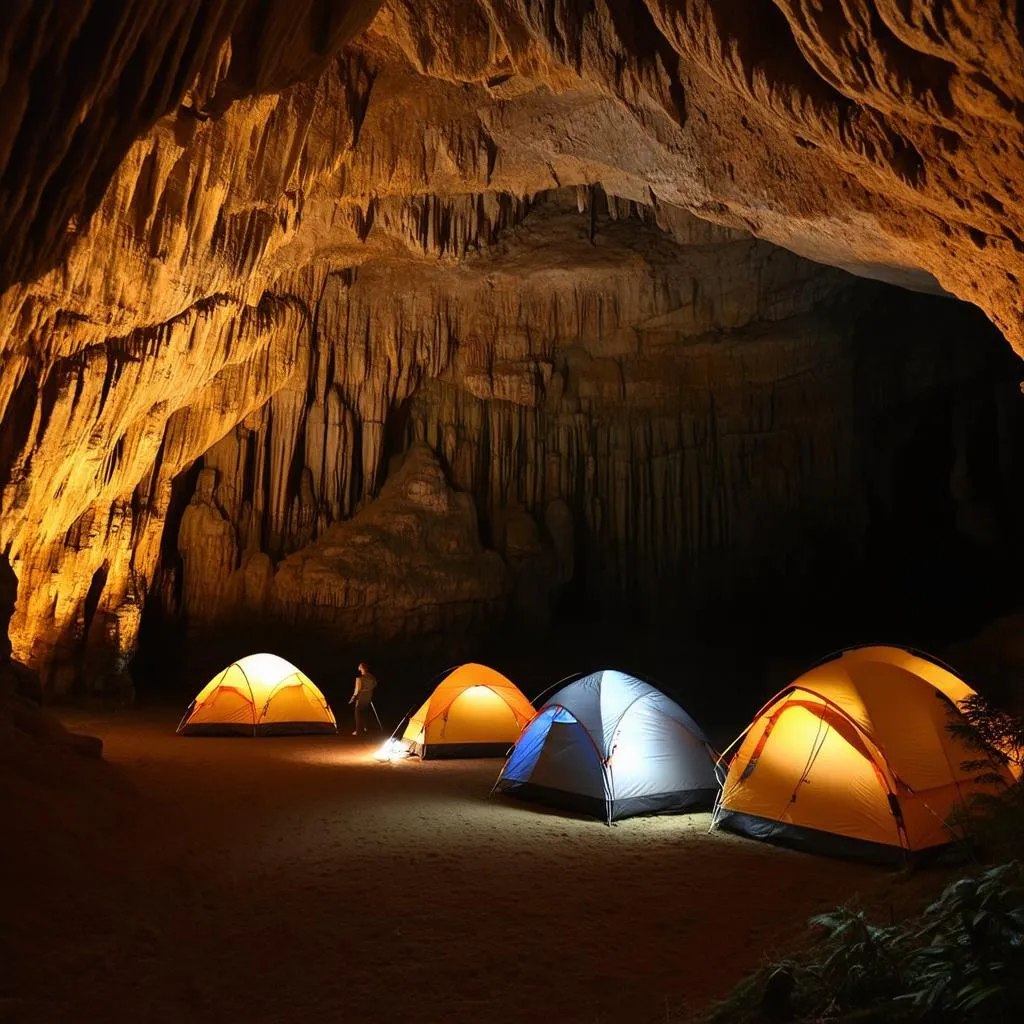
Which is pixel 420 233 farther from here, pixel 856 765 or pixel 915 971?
pixel 915 971

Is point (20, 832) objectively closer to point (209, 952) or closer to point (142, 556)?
point (209, 952)

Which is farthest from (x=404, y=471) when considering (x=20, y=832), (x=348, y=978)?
(x=348, y=978)

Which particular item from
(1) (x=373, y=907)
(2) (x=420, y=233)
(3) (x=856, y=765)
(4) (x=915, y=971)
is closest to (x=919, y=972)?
(4) (x=915, y=971)

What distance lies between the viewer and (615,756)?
8.73m

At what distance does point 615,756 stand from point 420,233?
34.6 ft

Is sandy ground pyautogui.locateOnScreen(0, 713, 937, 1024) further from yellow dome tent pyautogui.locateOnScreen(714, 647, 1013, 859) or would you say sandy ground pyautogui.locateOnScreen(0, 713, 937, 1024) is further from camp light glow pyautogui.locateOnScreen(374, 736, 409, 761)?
camp light glow pyautogui.locateOnScreen(374, 736, 409, 761)

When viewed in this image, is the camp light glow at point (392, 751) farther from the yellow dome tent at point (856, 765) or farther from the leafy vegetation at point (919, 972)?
the leafy vegetation at point (919, 972)

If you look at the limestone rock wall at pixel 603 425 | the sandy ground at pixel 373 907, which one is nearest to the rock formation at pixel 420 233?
the limestone rock wall at pixel 603 425

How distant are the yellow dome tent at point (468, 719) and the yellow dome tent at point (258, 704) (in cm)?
260

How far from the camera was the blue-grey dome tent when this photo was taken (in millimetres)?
8617

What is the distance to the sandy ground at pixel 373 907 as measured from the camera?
434 centimetres

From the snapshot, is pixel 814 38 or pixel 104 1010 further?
pixel 814 38

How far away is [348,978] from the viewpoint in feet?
15.0

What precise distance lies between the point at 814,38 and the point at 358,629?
55.2 ft
